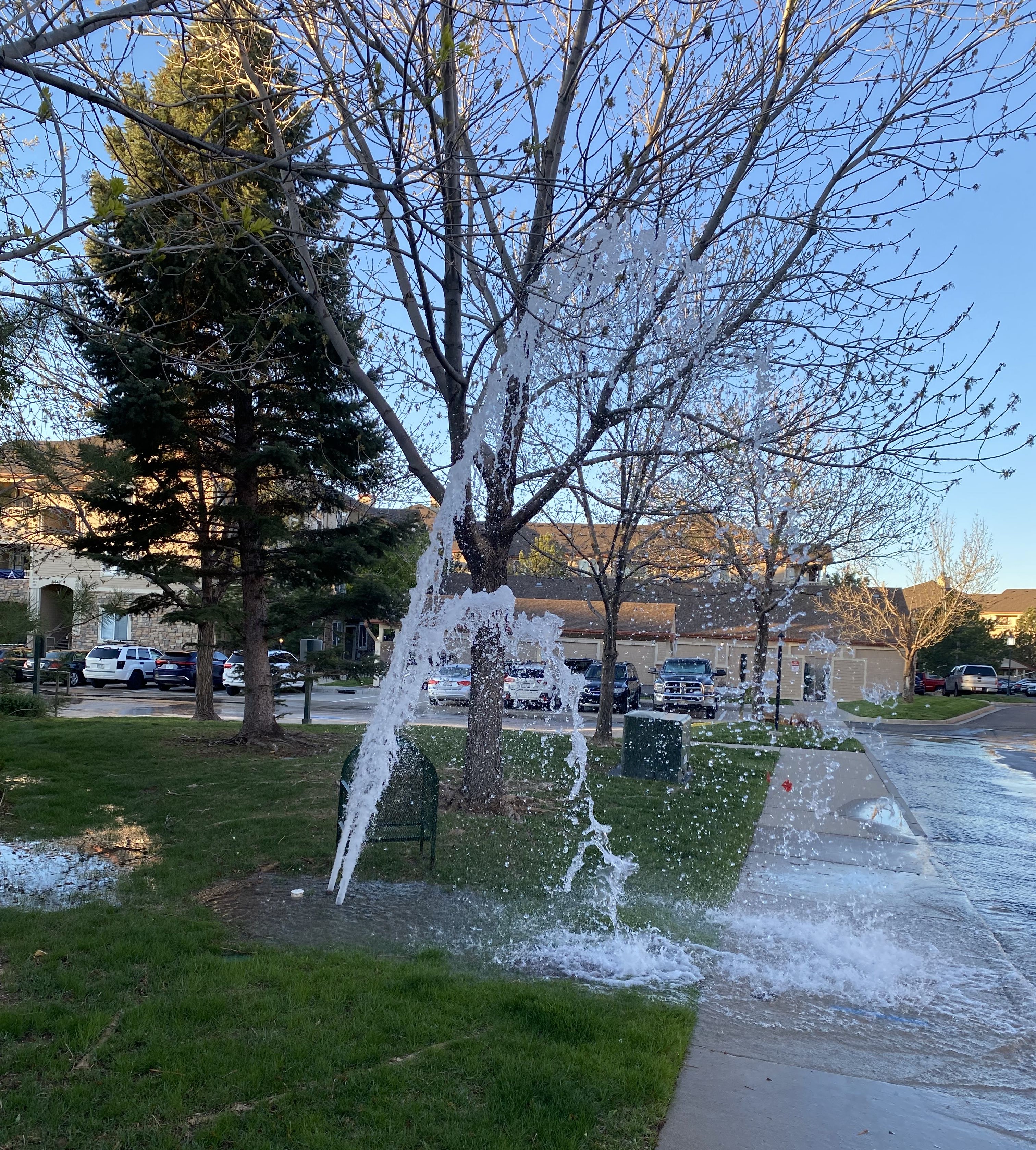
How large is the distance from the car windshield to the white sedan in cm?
633

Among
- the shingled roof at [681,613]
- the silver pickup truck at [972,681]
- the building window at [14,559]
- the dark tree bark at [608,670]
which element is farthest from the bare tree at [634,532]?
the silver pickup truck at [972,681]

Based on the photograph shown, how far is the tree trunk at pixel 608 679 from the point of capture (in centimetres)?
1598

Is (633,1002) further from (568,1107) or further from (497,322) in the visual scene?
(497,322)

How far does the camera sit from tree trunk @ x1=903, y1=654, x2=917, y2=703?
36.8 meters

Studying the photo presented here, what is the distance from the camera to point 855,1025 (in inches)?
179

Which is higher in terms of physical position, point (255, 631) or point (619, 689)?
point (255, 631)

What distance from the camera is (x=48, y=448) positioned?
995 centimetres

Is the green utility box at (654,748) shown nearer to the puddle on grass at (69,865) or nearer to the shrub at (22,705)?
the puddle on grass at (69,865)

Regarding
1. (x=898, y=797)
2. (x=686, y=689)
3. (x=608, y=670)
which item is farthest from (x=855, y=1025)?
(x=686, y=689)

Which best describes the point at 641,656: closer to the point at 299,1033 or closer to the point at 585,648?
the point at 585,648

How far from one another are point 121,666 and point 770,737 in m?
23.0

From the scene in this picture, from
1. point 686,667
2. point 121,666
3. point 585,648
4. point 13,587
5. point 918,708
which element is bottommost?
point 918,708

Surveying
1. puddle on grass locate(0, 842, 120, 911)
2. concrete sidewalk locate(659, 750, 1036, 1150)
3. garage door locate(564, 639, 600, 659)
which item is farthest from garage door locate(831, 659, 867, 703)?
puddle on grass locate(0, 842, 120, 911)

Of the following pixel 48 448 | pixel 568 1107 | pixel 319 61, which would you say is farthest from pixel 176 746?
pixel 568 1107
